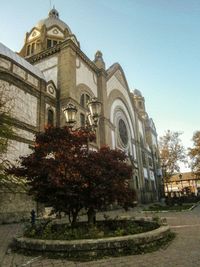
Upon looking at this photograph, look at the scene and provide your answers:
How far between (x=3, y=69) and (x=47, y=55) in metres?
8.69

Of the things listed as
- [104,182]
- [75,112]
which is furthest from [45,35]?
[104,182]

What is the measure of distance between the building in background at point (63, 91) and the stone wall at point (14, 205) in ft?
6.76

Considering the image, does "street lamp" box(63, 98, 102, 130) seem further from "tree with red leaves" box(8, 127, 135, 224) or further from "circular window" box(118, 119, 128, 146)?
"circular window" box(118, 119, 128, 146)

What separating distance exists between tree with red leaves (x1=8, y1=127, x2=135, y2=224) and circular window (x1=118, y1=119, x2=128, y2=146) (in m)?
21.6

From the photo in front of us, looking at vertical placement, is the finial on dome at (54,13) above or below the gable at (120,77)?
above

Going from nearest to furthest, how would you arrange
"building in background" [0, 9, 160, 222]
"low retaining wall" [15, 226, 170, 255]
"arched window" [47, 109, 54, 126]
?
"low retaining wall" [15, 226, 170, 255]
"building in background" [0, 9, 160, 222]
"arched window" [47, 109, 54, 126]

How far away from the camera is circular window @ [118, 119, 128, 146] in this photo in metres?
29.8

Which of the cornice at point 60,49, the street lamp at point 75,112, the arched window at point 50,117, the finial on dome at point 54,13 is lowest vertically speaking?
the street lamp at point 75,112

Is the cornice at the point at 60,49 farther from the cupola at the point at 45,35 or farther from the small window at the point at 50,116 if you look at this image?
the small window at the point at 50,116

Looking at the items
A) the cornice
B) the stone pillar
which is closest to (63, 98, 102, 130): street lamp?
the stone pillar

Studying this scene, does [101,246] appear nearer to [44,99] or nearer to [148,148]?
[44,99]

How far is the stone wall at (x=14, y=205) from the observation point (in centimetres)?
1298

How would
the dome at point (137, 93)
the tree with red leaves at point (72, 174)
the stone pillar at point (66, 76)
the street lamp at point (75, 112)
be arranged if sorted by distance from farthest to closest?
the dome at point (137, 93) < the stone pillar at point (66, 76) < the street lamp at point (75, 112) < the tree with red leaves at point (72, 174)

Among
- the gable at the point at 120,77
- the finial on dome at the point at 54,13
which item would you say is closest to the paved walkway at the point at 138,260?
the gable at the point at 120,77
